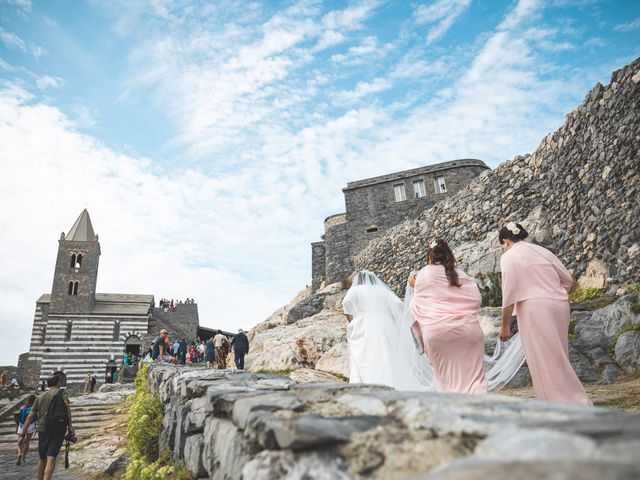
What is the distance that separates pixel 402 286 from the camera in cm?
1775

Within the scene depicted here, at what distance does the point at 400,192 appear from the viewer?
1097 inches

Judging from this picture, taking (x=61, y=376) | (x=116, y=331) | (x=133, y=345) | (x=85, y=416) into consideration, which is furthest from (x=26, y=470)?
(x=116, y=331)

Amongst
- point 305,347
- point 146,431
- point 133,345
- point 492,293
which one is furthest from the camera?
point 133,345

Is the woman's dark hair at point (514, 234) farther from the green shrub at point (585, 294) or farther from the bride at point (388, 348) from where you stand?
the green shrub at point (585, 294)

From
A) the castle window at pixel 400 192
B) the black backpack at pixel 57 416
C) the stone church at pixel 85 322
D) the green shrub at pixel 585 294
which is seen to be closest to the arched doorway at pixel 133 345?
the stone church at pixel 85 322

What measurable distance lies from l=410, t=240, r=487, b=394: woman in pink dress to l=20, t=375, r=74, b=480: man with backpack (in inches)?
232

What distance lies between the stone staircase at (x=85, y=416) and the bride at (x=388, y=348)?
7492 mm

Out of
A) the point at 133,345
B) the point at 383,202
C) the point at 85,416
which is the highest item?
the point at 383,202

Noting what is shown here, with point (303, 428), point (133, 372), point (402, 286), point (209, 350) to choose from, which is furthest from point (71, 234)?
point (303, 428)

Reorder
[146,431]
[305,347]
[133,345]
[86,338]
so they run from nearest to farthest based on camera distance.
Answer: [146,431] → [305,347] → [86,338] → [133,345]

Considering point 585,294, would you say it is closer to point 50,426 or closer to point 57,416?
point 57,416

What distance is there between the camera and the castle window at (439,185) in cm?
2700

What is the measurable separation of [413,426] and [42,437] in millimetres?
6991

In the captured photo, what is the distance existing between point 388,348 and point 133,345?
3616 cm
